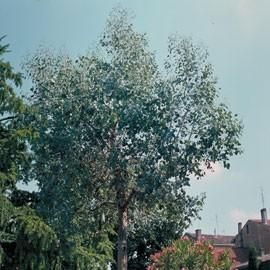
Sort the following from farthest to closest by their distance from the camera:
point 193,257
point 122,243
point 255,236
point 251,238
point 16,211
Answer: point 251,238 → point 255,236 → point 193,257 → point 122,243 → point 16,211

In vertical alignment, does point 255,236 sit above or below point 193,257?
above

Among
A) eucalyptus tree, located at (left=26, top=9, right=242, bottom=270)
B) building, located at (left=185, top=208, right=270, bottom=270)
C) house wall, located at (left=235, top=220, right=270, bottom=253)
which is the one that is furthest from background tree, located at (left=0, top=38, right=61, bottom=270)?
house wall, located at (left=235, top=220, right=270, bottom=253)

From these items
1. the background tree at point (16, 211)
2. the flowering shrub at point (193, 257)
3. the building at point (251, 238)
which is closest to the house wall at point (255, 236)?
the building at point (251, 238)

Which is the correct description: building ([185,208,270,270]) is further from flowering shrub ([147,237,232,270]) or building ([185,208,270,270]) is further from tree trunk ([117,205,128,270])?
tree trunk ([117,205,128,270])

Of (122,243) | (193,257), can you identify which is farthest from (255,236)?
(122,243)

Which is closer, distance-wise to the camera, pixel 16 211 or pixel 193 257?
pixel 16 211

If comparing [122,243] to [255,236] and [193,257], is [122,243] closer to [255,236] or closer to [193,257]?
[193,257]

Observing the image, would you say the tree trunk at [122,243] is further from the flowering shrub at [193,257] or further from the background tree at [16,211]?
the flowering shrub at [193,257]

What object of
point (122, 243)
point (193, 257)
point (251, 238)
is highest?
point (251, 238)

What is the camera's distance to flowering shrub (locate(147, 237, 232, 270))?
22.9 m

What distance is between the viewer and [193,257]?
23156 mm

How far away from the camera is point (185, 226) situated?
16797 mm

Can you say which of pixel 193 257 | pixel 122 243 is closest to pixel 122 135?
pixel 122 243

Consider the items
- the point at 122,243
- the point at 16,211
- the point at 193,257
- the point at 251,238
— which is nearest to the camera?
the point at 16,211
